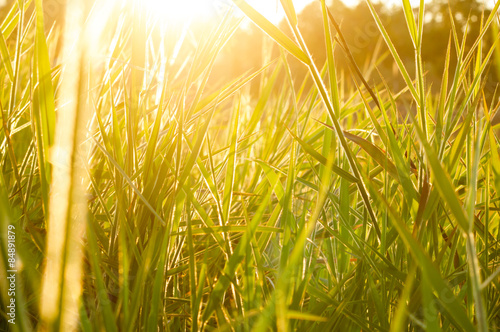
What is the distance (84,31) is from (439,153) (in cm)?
28

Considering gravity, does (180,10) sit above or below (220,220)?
above

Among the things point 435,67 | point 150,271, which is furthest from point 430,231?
point 435,67

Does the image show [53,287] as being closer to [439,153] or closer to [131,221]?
[131,221]

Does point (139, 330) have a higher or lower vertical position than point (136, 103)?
lower

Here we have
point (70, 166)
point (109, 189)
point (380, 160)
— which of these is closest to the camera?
point (70, 166)

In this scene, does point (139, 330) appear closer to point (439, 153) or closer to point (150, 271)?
point (150, 271)

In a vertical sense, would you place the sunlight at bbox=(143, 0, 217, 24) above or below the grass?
above

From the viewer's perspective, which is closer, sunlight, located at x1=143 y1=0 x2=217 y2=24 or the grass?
the grass

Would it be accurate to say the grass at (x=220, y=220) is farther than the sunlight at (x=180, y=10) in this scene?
No

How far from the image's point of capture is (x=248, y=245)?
0.36 metres

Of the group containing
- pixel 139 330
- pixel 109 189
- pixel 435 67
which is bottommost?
pixel 139 330

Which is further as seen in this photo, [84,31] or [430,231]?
[430,231]

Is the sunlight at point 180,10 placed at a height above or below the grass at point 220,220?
above

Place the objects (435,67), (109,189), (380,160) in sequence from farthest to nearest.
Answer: (435,67) < (109,189) < (380,160)
